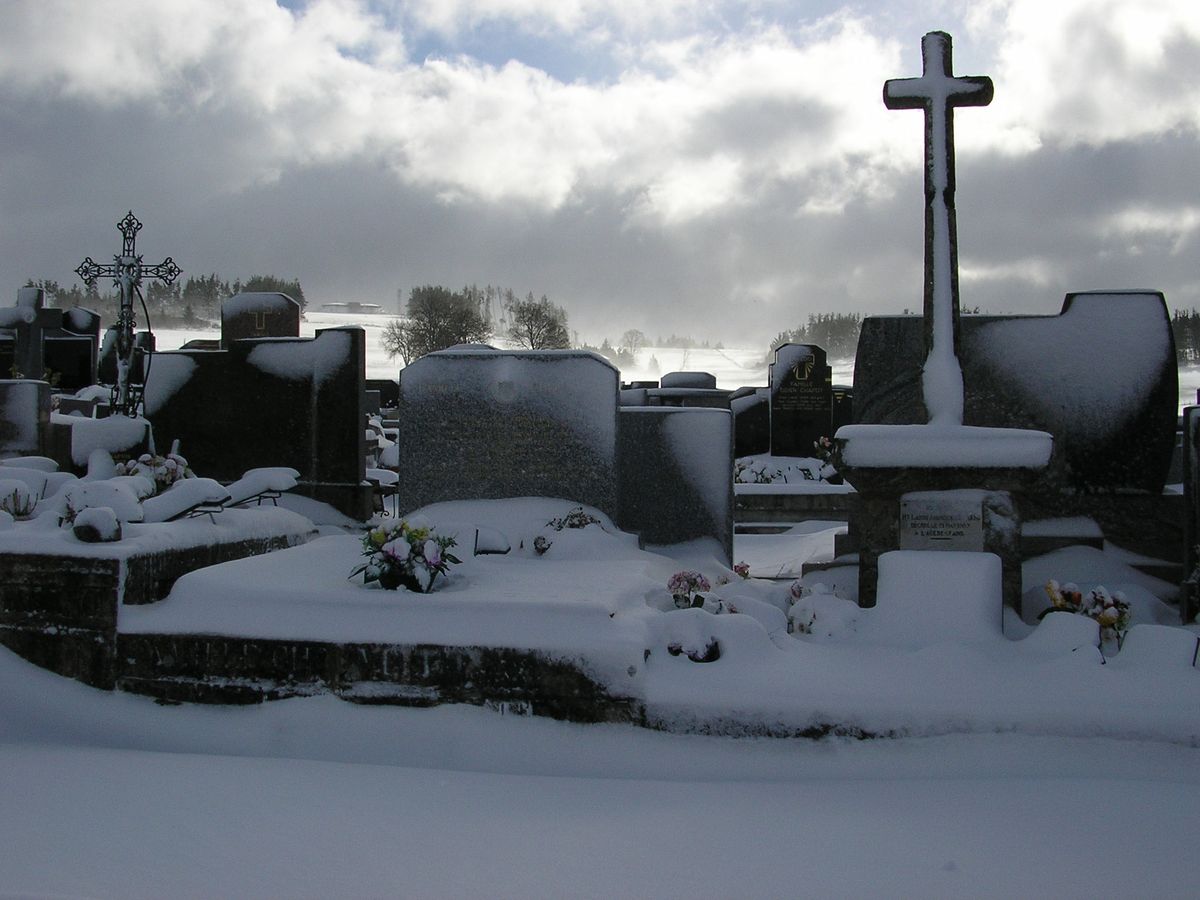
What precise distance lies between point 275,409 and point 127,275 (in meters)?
4.25

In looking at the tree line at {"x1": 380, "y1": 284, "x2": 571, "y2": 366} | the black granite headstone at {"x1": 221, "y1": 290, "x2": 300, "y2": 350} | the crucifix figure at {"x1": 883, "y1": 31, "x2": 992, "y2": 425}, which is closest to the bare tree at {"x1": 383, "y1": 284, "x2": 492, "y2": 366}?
the tree line at {"x1": 380, "y1": 284, "x2": 571, "y2": 366}

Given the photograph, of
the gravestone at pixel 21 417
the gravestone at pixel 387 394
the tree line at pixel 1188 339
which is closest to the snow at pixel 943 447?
the gravestone at pixel 21 417

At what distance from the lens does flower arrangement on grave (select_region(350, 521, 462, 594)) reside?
3.76 meters

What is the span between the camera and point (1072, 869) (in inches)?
88.4

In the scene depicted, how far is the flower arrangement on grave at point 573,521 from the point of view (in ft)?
17.9

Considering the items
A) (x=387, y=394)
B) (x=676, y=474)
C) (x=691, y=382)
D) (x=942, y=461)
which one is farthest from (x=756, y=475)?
(x=387, y=394)

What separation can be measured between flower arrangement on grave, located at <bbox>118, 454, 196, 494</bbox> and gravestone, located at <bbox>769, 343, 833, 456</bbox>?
354 inches

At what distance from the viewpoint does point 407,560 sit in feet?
12.3

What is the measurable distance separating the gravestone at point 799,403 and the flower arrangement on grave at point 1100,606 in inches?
375

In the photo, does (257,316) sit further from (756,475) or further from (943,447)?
(943,447)

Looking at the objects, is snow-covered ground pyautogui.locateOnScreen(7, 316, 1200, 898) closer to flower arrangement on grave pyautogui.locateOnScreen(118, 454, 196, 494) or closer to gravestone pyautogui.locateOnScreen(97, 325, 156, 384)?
flower arrangement on grave pyautogui.locateOnScreen(118, 454, 196, 494)

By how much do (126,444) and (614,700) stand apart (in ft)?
20.4

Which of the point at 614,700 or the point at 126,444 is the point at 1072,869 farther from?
the point at 126,444

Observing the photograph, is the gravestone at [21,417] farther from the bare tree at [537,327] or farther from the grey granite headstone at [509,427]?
the bare tree at [537,327]
